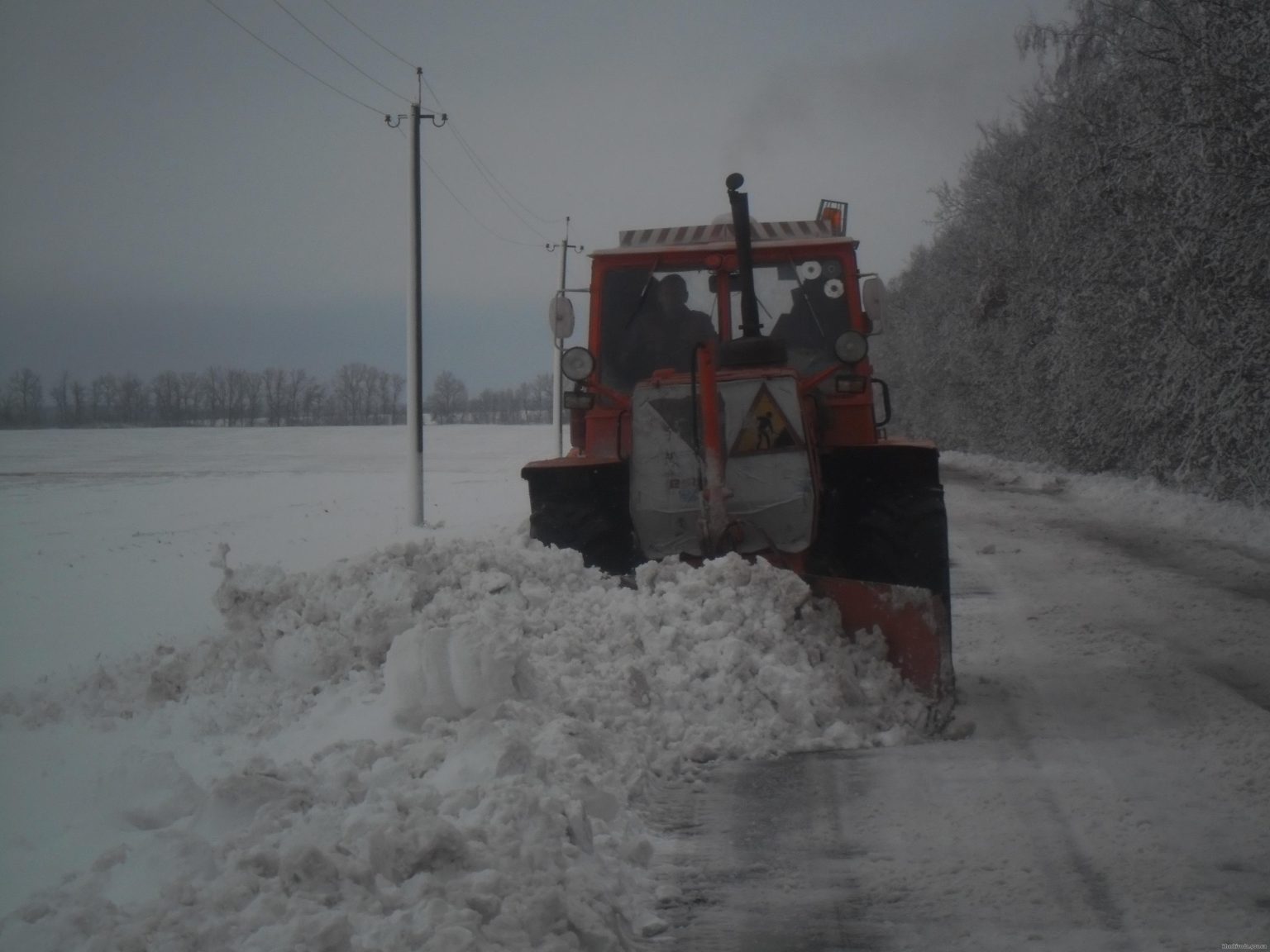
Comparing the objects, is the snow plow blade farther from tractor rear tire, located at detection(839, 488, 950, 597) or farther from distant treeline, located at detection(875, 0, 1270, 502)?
distant treeline, located at detection(875, 0, 1270, 502)

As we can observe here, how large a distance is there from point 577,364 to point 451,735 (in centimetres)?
283

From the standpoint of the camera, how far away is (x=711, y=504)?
18.1 ft

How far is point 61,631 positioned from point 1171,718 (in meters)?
6.48

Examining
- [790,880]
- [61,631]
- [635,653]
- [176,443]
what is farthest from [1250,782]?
[176,443]

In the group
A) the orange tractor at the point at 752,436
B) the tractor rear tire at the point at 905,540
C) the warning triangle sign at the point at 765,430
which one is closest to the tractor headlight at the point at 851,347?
the orange tractor at the point at 752,436

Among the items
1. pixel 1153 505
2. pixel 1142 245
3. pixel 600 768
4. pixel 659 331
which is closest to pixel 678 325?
pixel 659 331

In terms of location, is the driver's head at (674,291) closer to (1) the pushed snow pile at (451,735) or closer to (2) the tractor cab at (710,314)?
(2) the tractor cab at (710,314)

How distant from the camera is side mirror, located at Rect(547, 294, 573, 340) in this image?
6.66 metres

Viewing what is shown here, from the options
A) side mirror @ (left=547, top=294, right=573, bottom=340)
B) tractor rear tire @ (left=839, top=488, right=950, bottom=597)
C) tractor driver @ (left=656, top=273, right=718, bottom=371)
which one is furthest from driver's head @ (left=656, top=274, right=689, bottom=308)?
tractor rear tire @ (left=839, top=488, right=950, bottom=597)

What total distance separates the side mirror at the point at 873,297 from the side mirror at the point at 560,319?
1815 mm

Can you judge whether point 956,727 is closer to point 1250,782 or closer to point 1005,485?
point 1250,782

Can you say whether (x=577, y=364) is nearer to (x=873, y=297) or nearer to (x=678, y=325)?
(x=678, y=325)

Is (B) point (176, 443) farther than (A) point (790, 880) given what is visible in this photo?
Yes

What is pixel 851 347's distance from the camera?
20.1 feet
